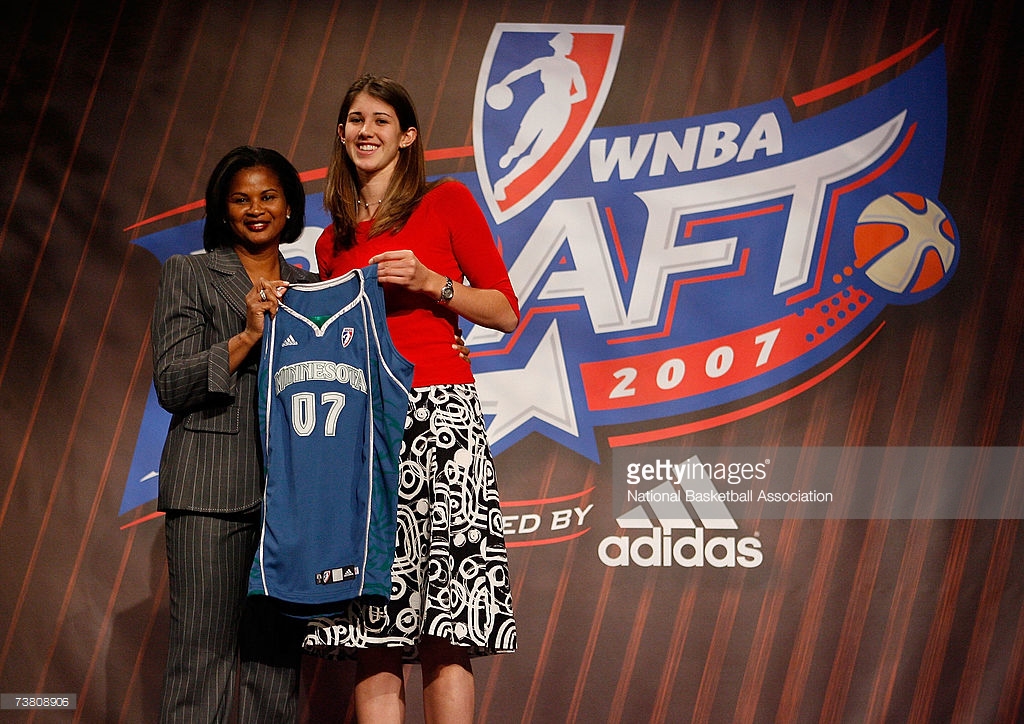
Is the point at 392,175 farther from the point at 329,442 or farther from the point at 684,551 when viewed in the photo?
the point at 684,551

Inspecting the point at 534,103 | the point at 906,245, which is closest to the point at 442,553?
the point at 534,103

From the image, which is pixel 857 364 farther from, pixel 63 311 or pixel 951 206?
pixel 63 311

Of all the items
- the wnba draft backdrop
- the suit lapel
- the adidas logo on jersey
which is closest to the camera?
the adidas logo on jersey

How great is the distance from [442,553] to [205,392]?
1.93 ft

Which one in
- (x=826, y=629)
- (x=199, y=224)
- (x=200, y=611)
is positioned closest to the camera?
(x=200, y=611)

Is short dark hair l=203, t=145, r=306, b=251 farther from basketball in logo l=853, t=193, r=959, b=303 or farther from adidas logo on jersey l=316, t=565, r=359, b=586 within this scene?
basketball in logo l=853, t=193, r=959, b=303

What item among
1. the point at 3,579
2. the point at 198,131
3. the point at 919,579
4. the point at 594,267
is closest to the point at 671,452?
the point at 594,267

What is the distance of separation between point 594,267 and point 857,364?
0.92 metres

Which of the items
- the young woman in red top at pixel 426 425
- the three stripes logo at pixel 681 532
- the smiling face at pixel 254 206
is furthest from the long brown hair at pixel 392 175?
the three stripes logo at pixel 681 532

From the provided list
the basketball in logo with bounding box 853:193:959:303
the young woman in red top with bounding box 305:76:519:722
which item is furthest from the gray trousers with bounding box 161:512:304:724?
the basketball in logo with bounding box 853:193:959:303

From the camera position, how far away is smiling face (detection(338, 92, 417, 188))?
1.85m

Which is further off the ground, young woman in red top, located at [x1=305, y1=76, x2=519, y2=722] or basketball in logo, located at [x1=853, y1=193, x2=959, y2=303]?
basketball in logo, located at [x1=853, y1=193, x2=959, y2=303]

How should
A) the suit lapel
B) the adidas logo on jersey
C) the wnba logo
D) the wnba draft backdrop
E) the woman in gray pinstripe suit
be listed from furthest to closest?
the wnba logo → the wnba draft backdrop → the suit lapel → the woman in gray pinstripe suit → the adidas logo on jersey

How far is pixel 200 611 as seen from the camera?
1809 mm
